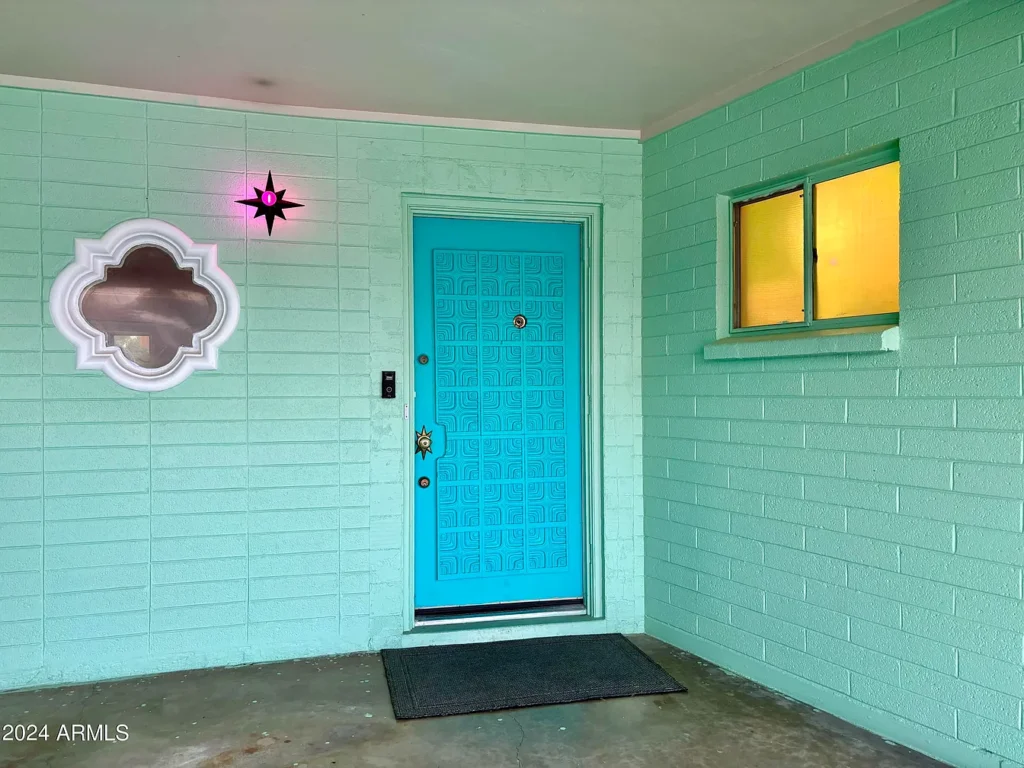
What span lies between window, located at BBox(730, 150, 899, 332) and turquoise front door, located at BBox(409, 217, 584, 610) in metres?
1.02

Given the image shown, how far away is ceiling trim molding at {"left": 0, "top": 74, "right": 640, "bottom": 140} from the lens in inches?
145

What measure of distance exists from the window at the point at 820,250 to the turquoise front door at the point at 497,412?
102cm

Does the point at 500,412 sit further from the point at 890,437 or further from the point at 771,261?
the point at 890,437

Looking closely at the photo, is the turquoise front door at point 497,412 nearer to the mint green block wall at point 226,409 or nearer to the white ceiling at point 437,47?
the mint green block wall at point 226,409

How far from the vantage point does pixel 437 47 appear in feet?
11.0

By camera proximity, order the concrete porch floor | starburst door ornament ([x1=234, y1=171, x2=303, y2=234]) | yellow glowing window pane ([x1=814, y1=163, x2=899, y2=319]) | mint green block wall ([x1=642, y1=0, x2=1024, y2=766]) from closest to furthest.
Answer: mint green block wall ([x1=642, y1=0, x2=1024, y2=766])
the concrete porch floor
yellow glowing window pane ([x1=814, y1=163, x2=899, y2=319])
starburst door ornament ([x1=234, y1=171, x2=303, y2=234])

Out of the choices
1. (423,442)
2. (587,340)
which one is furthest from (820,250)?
(423,442)

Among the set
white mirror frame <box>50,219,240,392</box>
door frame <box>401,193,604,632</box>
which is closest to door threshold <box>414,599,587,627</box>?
door frame <box>401,193,604,632</box>

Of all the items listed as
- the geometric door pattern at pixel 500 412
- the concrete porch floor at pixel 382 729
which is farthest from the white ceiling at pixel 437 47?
the concrete porch floor at pixel 382 729

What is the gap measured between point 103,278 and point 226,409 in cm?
83

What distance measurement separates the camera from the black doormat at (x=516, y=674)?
3.46m

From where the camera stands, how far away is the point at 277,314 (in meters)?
4.02

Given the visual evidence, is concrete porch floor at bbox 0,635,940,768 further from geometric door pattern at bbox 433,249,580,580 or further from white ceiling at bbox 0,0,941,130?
white ceiling at bbox 0,0,941,130

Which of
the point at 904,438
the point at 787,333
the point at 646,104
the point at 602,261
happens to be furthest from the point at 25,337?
the point at 904,438
